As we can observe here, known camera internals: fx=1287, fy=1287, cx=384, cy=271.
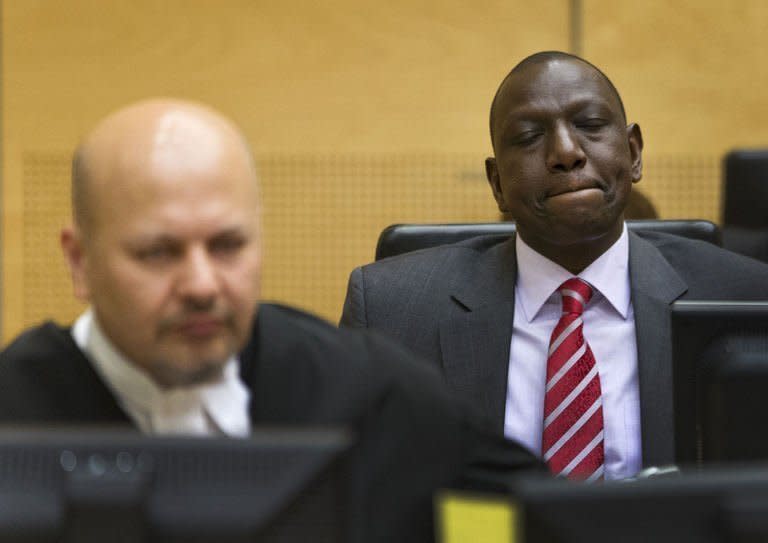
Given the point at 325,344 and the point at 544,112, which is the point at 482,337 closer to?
the point at 544,112

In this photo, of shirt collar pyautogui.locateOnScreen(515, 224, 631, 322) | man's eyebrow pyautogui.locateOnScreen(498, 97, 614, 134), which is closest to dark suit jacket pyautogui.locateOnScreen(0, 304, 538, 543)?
shirt collar pyautogui.locateOnScreen(515, 224, 631, 322)

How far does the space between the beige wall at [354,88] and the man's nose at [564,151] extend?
2.02 m

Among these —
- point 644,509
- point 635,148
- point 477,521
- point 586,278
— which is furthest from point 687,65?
point 644,509

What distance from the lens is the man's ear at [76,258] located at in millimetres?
1348

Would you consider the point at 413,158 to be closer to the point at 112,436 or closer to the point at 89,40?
the point at 89,40

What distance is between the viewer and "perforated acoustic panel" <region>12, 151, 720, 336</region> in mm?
4352

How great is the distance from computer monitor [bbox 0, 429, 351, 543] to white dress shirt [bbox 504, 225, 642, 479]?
3.84 feet

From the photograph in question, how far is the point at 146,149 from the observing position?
126cm

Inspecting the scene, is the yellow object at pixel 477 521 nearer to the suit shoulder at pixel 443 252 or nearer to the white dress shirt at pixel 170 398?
the white dress shirt at pixel 170 398

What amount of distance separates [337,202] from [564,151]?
7.06 ft

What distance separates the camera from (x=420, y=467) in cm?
136

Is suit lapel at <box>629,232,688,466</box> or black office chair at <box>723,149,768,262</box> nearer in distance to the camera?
suit lapel at <box>629,232,688,466</box>

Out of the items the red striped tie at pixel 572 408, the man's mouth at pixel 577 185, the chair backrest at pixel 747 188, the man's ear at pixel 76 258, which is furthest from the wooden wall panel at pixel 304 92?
the man's ear at pixel 76 258

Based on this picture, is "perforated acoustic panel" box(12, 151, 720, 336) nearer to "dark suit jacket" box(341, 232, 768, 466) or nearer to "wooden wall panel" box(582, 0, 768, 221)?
"wooden wall panel" box(582, 0, 768, 221)
